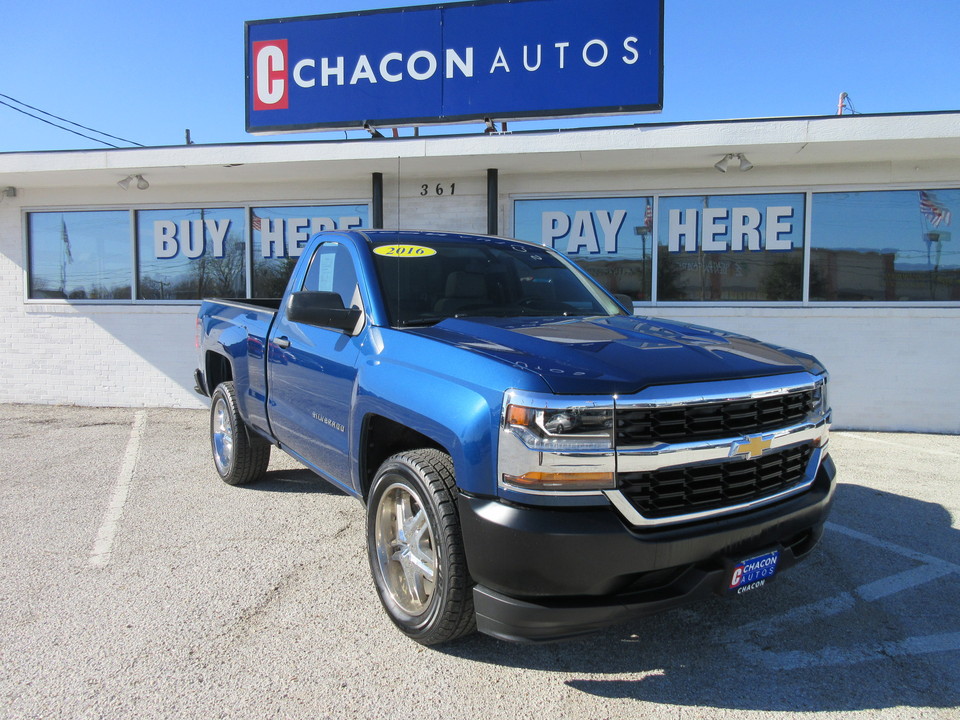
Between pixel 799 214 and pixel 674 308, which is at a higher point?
pixel 799 214

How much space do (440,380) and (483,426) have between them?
0.39 metres

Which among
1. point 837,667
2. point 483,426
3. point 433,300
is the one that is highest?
point 433,300

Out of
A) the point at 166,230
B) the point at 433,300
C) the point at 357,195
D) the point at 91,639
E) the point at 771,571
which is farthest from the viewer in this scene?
the point at 166,230

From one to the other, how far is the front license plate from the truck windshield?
1684mm

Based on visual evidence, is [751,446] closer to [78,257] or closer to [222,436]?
[222,436]

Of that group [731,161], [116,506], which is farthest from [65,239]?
[731,161]

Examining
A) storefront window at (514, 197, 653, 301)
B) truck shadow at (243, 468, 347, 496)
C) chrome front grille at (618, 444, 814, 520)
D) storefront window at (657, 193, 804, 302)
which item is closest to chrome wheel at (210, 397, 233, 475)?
truck shadow at (243, 468, 347, 496)

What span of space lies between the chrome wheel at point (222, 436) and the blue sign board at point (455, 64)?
14.9ft

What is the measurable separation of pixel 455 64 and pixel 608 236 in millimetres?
2805

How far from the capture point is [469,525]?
256 cm

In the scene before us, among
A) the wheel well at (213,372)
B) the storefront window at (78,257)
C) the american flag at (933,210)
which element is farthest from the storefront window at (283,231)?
the american flag at (933,210)

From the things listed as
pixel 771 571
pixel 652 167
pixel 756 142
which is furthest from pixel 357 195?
pixel 771 571

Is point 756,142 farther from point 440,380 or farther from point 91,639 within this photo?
point 91,639

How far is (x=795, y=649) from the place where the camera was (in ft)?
10.1
